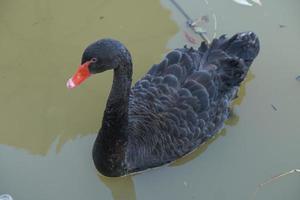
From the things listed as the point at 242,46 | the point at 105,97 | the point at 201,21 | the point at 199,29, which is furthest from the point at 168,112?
the point at 201,21

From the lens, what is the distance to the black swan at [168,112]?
115 inches

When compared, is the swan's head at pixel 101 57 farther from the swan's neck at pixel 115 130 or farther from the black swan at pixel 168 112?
the black swan at pixel 168 112

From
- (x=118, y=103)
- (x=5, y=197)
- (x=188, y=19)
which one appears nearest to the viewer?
(x=118, y=103)

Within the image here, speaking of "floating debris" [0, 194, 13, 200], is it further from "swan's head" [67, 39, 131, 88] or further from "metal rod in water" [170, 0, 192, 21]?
"metal rod in water" [170, 0, 192, 21]

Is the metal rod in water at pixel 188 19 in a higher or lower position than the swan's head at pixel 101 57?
lower

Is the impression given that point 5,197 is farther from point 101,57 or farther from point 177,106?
point 177,106

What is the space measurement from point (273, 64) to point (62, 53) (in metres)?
1.51

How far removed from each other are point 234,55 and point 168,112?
679 mm

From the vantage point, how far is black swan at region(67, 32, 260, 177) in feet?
9.58

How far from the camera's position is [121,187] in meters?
3.17

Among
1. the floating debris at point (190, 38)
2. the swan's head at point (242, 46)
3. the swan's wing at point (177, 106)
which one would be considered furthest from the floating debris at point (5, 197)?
the floating debris at point (190, 38)

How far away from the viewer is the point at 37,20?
397 centimetres

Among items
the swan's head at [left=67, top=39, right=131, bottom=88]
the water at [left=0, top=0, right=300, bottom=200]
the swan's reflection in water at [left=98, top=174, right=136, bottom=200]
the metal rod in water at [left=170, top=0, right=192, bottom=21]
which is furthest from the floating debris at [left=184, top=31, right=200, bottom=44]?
the swan's head at [left=67, top=39, right=131, bottom=88]

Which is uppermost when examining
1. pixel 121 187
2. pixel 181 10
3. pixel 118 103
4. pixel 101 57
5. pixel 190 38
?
pixel 101 57
